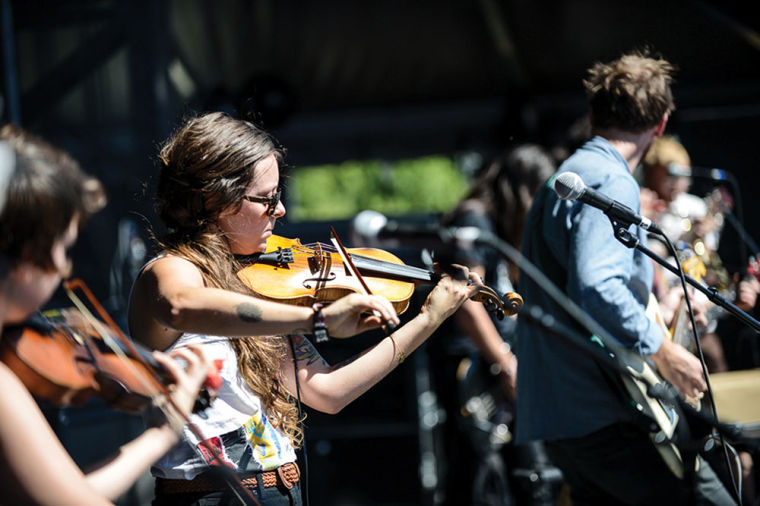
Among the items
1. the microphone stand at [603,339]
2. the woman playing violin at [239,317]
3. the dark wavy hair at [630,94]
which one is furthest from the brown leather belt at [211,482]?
the dark wavy hair at [630,94]

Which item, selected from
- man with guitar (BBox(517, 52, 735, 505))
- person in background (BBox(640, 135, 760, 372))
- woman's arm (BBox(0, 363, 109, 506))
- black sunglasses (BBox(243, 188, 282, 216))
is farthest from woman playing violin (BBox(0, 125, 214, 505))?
person in background (BBox(640, 135, 760, 372))

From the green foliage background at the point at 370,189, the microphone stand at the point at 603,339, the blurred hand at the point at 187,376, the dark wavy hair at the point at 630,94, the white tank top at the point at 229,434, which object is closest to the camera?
the blurred hand at the point at 187,376

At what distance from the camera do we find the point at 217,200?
5.63 ft

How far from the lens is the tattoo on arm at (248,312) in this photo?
4.81 ft

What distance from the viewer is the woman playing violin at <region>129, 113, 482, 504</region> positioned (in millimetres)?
1492

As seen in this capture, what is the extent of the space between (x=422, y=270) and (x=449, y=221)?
1783mm

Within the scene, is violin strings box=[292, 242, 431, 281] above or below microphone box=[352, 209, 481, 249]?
below

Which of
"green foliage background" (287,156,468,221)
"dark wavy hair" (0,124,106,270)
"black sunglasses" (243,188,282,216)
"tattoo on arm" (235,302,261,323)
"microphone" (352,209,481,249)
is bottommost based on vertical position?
"green foliage background" (287,156,468,221)

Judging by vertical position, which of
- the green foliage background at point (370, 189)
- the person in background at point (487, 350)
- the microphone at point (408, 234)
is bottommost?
the green foliage background at point (370, 189)

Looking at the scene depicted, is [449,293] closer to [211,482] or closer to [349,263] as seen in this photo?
[349,263]

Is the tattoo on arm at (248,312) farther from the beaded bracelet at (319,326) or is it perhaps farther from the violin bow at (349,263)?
the violin bow at (349,263)

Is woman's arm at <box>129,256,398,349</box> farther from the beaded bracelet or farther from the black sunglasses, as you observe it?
the black sunglasses

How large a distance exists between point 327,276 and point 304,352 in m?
0.22

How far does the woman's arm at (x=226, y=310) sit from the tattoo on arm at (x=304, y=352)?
348mm
